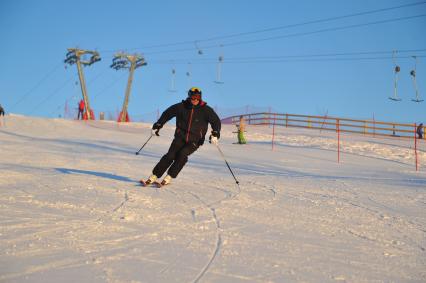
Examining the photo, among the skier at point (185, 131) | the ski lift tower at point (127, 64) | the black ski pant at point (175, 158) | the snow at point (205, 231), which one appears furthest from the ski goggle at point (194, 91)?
the ski lift tower at point (127, 64)

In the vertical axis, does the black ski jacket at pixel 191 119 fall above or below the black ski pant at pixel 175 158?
above

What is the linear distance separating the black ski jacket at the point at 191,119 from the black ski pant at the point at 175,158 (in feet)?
0.31

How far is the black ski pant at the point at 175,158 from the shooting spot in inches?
339

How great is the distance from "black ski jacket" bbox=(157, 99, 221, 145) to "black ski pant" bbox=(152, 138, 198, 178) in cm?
9

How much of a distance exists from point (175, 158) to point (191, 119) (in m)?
0.72

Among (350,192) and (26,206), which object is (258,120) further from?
(26,206)

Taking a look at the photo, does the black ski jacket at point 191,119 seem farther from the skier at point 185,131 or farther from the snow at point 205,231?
the snow at point 205,231

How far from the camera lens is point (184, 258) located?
4113mm

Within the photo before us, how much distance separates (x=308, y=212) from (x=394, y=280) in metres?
2.80

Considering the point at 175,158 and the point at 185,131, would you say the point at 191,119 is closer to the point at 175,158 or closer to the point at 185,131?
the point at 185,131

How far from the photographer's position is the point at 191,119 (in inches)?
338

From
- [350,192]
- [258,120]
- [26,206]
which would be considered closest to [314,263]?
[26,206]

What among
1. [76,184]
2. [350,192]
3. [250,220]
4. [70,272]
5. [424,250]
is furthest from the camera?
[350,192]

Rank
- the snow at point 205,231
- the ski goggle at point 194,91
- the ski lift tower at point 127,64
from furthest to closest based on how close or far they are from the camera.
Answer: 1. the ski lift tower at point 127,64
2. the ski goggle at point 194,91
3. the snow at point 205,231
